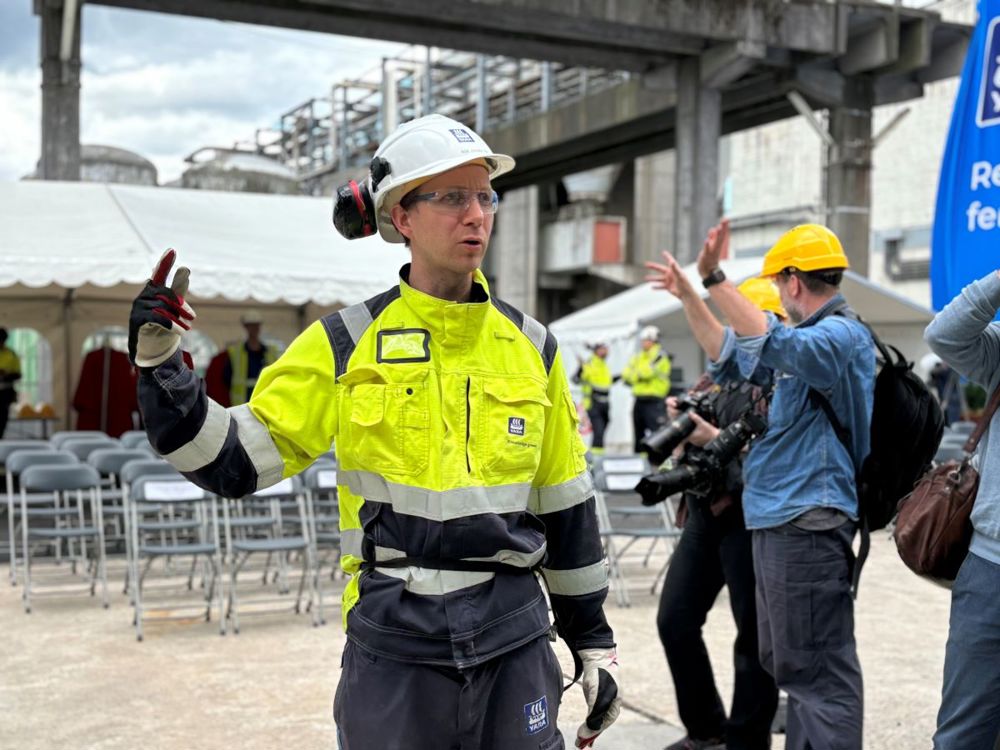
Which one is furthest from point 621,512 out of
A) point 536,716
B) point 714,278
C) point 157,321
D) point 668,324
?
point 668,324

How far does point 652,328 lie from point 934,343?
497 inches

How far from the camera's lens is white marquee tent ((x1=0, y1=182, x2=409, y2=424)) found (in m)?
9.51

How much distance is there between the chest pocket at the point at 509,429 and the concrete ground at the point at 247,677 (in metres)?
2.68

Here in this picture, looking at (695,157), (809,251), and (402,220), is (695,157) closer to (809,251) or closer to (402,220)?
(809,251)

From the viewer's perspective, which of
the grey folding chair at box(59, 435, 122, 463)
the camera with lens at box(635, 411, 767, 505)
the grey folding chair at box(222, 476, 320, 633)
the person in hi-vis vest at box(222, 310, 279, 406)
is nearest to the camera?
the camera with lens at box(635, 411, 767, 505)

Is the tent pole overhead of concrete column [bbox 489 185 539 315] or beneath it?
beneath

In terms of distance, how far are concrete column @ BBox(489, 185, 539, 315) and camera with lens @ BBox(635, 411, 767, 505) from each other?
1127 inches

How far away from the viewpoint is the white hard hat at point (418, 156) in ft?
7.07

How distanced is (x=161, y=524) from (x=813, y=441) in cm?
497

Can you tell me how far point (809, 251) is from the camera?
137 inches

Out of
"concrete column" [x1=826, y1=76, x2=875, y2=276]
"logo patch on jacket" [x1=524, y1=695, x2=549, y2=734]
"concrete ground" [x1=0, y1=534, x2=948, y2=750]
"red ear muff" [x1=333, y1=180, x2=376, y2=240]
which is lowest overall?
"concrete ground" [x1=0, y1=534, x2=948, y2=750]

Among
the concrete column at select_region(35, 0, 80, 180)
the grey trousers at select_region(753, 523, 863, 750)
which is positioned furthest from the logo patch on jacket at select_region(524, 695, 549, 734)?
the concrete column at select_region(35, 0, 80, 180)

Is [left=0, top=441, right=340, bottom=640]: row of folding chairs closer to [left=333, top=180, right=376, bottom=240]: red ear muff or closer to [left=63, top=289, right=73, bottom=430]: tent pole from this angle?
[left=63, top=289, right=73, bottom=430]: tent pole

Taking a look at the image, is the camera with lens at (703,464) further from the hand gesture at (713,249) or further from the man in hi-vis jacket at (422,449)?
the man in hi-vis jacket at (422,449)
